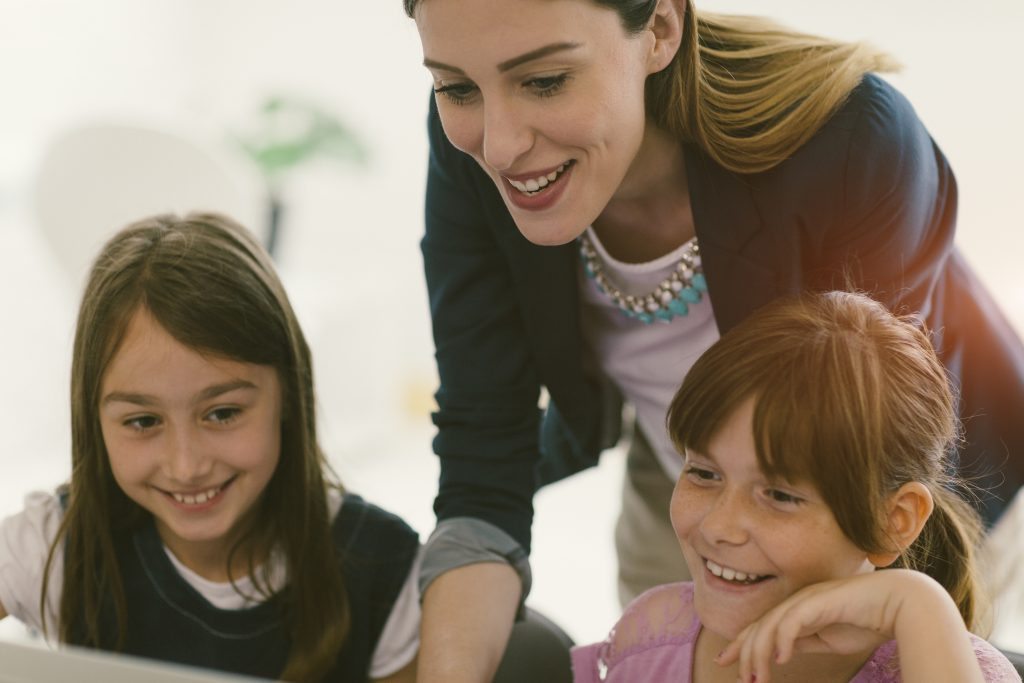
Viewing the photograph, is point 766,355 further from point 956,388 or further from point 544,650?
point 544,650

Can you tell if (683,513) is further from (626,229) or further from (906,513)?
(626,229)

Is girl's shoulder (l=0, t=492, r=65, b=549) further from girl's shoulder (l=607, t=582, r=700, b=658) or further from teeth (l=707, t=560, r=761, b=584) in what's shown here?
teeth (l=707, t=560, r=761, b=584)

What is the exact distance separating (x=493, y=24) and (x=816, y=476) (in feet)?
1.43

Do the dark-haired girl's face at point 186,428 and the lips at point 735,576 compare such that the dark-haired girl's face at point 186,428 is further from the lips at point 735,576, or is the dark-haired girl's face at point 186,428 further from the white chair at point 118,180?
the white chair at point 118,180

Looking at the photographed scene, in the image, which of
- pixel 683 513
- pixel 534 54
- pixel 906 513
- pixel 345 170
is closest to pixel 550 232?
pixel 534 54

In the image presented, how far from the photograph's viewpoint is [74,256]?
2.60 meters

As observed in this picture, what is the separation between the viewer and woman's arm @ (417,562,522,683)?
3.63ft

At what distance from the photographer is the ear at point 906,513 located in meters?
0.94

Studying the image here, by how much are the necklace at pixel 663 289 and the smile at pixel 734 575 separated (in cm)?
31

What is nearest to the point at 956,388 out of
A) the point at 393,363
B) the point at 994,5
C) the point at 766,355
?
the point at 766,355

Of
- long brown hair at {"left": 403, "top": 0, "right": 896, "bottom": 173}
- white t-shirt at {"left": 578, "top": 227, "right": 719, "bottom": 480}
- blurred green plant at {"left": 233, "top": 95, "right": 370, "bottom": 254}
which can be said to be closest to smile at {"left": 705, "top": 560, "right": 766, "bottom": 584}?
white t-shirt at {"left": 578, "top": 227, "right": 719, "bottom": 480}

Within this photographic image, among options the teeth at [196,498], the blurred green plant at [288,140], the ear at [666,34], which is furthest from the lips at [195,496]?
the blurred green plant at [288,140]

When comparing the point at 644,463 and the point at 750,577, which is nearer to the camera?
the point at 750,577

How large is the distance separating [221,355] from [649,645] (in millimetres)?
515
